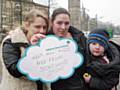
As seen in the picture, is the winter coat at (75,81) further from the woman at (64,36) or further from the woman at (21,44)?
the woman at (21,44)

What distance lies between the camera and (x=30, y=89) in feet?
7.89

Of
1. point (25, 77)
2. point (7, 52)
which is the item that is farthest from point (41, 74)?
point (7, 52)

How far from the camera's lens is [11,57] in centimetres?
233

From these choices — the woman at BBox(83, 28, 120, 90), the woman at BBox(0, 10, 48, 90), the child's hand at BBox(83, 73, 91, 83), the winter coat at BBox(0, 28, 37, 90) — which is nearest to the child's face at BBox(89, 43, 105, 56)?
the woman at BBox(83, 28, 120, 90)

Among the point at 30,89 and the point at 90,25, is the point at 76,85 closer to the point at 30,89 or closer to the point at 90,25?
the point at 30,89

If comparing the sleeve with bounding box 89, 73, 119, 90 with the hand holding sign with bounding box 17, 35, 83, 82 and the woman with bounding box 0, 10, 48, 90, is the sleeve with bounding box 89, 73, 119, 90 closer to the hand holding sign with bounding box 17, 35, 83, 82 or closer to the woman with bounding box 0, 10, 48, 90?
the hand holding sign with bounding box 17, 35, 83, 82

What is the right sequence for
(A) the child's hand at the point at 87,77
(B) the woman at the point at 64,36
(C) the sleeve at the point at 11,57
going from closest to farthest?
(C) the sleeve at the point at 11,57 < (B) the woman at the point at 64,36 < (A) the child's hand at the point at 87,77

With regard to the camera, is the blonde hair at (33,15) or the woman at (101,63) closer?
the blonde hair at (33,15)

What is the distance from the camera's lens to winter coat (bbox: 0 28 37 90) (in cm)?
232

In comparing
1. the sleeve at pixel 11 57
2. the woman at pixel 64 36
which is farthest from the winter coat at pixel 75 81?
the sleeve at pixel 11 57

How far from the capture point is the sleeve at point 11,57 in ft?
7.57

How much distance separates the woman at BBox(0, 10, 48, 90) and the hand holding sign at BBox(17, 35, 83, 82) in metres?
0.05

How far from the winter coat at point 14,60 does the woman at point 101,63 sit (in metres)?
0.50

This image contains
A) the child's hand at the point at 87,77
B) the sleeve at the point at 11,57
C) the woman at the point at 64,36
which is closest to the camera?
the sleeve at the point at 11,57
